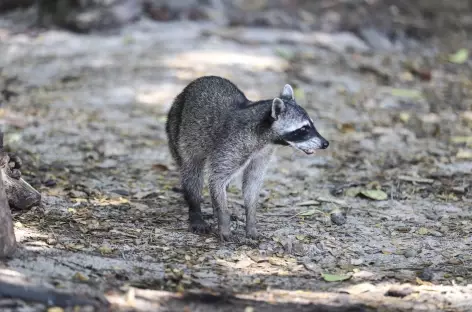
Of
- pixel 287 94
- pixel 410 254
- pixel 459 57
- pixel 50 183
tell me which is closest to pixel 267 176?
pixel 287 94

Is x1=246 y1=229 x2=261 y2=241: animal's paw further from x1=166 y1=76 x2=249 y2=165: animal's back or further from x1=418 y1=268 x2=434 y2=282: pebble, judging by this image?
x1=418 y1=268 x2=434 y2=282: pebble

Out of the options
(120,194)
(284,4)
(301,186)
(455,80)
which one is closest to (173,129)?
(120,194)

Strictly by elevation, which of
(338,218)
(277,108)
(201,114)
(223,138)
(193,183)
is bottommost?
(338,218)

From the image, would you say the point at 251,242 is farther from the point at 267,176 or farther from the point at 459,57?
the point at 459,57

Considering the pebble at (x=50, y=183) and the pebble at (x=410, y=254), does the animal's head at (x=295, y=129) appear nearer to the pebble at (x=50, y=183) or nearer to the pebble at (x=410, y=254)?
the pebble at (x=410, y=254)

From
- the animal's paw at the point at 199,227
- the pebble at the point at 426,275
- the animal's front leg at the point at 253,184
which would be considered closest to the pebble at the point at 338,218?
the animal's front leg at the point at 253,184

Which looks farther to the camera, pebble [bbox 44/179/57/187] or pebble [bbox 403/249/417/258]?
pebble [bbox 44/179/57/187]

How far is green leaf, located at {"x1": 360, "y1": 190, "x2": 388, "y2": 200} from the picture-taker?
7770 millimetres

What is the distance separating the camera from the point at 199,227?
683 cm

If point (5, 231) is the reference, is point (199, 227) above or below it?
below

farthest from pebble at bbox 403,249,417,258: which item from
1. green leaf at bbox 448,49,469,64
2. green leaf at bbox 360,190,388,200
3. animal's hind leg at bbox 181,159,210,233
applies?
green leaf at bbox 448,49,469,64

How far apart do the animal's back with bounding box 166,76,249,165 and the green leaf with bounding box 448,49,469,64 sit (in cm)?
716

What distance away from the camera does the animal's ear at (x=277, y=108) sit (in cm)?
643

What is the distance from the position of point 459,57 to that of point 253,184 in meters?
7.66
